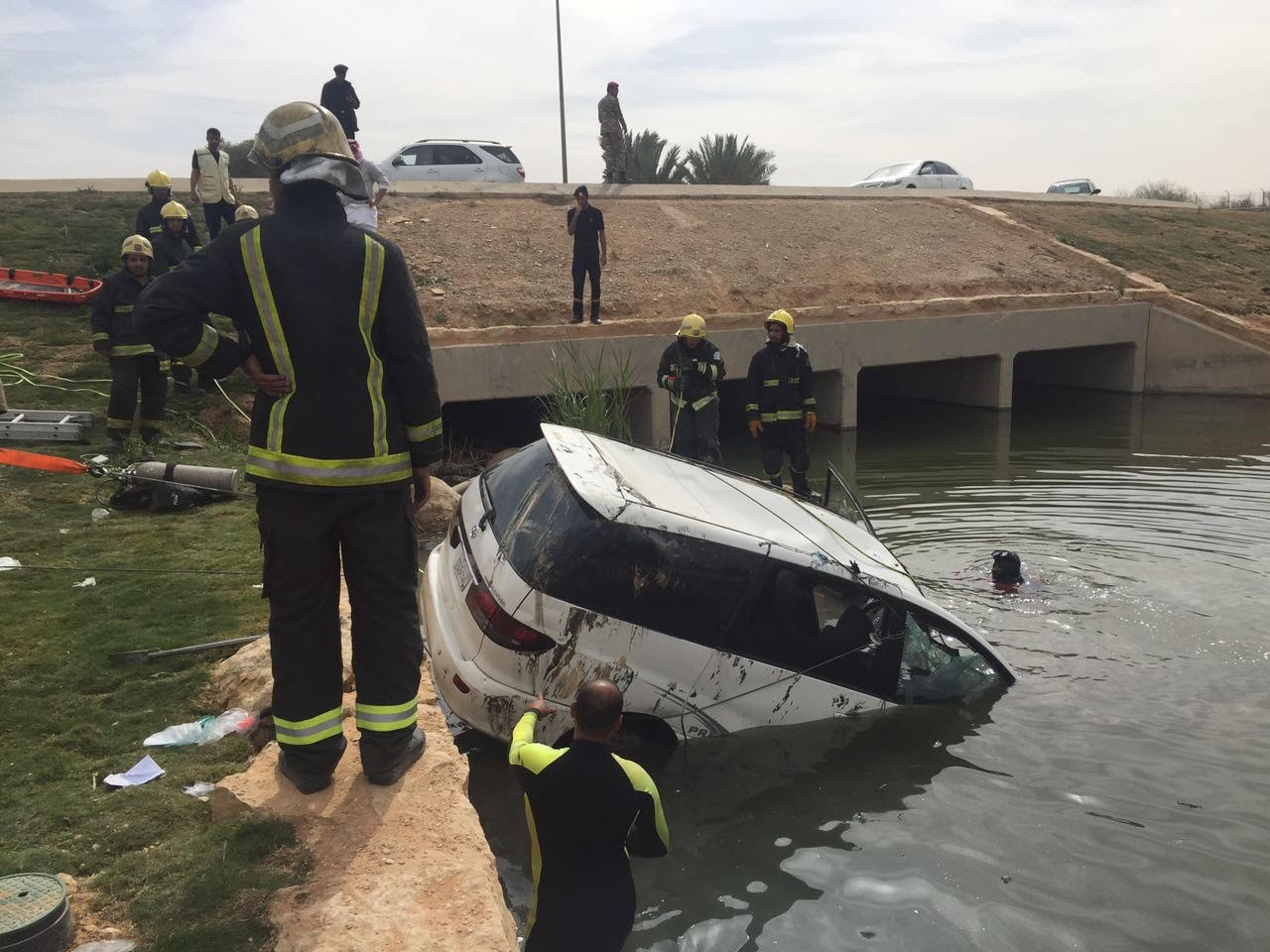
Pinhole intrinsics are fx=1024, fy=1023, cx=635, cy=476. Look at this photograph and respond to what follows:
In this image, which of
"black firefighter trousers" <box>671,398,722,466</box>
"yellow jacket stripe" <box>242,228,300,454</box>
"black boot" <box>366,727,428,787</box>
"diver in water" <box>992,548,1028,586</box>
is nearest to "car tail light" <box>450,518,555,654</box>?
"black boot" <box>366,727,428,787</box>

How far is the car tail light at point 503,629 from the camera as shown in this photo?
4441mm

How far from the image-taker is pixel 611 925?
3.23 meters

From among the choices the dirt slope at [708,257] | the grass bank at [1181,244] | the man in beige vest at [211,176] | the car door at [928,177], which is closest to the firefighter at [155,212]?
the man in beige vest at [211,176]

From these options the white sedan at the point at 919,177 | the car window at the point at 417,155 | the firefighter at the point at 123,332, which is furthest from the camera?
the white sedan at the point at 919,177

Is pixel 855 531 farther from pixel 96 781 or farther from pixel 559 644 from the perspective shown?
pixel 96 781

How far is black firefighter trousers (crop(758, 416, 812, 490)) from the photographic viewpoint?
10.3m

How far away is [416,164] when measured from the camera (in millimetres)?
22594

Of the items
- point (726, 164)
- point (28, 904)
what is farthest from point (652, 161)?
point (28, 904)

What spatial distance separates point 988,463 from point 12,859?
13.0 metres

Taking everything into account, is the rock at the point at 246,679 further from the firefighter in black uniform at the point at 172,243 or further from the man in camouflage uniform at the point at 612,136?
the man in camouflage uniform at the point at 612,136

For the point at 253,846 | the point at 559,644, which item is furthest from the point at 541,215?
the point at 253,846

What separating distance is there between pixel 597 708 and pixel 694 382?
731cm

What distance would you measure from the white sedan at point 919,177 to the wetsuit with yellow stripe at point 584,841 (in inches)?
1104

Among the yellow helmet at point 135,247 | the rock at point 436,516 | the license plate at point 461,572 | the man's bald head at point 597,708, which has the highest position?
the yellow helmet at point 135,247
